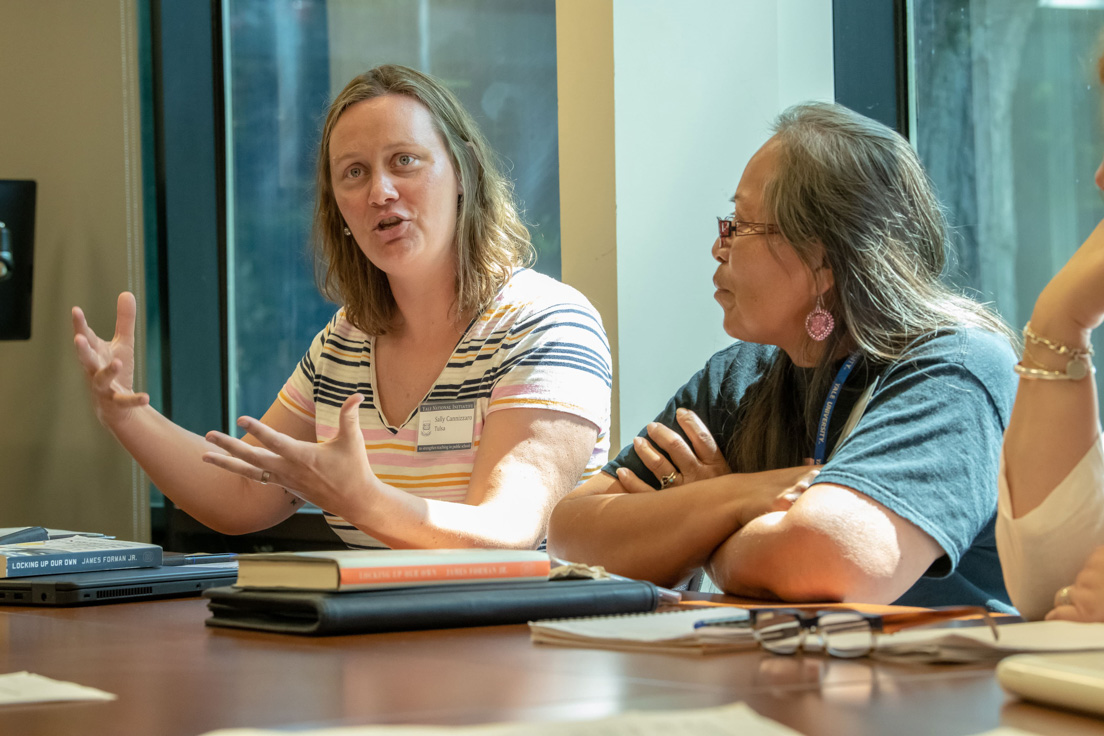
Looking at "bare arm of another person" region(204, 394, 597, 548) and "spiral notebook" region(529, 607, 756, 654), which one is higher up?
"bare arm of another person" region(204, 394, 597, 548)

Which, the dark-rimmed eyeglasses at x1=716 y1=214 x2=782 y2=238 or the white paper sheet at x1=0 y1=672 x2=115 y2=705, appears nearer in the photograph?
the white paper sheet at x1=0 y1=672 x2=115 y2=705

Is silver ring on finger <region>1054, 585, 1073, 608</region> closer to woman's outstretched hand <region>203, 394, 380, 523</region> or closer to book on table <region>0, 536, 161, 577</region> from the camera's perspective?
woman's outstretched hand <region>203, 394, 380, 523</region>

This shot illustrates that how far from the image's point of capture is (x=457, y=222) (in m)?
2.39

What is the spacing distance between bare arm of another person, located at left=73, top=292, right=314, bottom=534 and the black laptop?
0.56 meters

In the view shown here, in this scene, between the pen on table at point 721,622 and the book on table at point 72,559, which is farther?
the book on table at point 72,559

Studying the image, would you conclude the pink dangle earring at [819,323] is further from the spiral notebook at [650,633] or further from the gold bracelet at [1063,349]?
the spiral notebook at [650,633]

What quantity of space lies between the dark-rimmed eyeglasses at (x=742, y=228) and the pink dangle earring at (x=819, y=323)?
0.12 metres

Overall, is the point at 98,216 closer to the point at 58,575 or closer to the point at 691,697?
the point at 58,575

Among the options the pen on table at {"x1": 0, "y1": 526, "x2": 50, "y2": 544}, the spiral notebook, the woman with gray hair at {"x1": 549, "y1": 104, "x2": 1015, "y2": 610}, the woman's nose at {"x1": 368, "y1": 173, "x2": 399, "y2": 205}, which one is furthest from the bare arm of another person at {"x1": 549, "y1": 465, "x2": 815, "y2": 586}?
the pen on table at {"x1": 0, "y1": 526, "x2": 50, "y2": 544}

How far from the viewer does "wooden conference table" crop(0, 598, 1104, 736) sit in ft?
2.50

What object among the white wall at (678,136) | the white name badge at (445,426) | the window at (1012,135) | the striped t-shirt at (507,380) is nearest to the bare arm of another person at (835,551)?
the striped t-shirt at (507,380)

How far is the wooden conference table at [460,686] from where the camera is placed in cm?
76

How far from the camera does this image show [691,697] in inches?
31.8

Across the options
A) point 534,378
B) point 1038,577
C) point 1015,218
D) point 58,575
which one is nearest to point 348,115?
point 534,378
